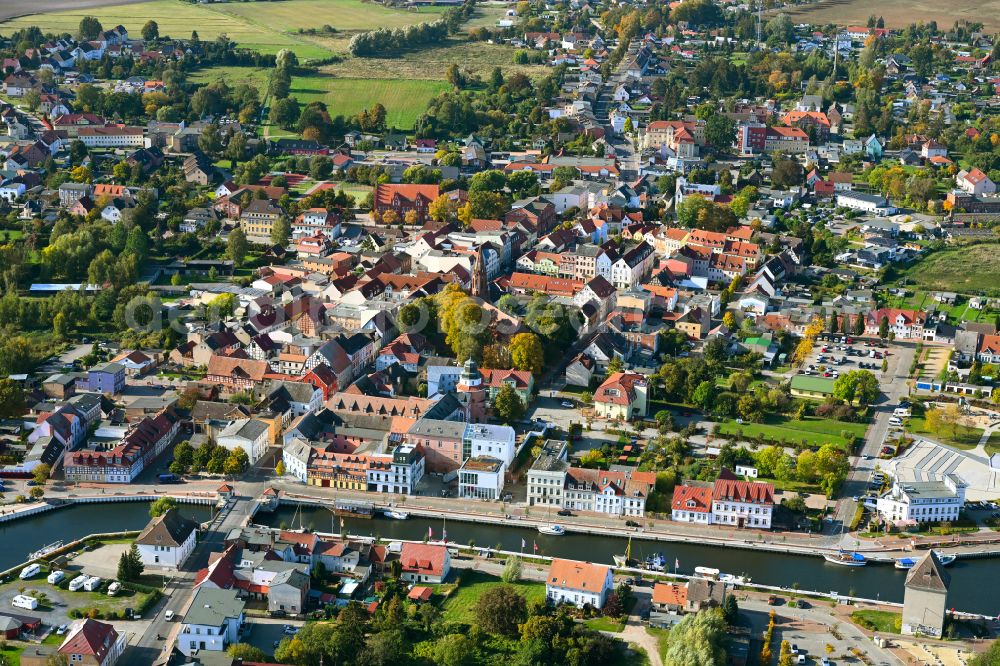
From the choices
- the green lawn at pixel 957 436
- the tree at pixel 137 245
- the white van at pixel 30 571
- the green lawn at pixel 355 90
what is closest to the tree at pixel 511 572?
the white van at pixel 30 571

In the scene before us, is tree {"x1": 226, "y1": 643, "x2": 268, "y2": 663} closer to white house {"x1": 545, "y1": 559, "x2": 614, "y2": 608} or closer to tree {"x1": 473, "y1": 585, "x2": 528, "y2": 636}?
tree {"x1": 473, "y1": 585, "x2": 528, "y2": 636}

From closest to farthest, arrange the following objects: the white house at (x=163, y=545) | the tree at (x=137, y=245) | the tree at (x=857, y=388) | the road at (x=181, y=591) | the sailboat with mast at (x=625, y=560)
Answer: the road at (x=181, y=591)
the white house at (x=163, y=545)
the sailboat with mast at (x=625, y=560)
the tree at (x=857, y=388)
the tree at (x=137, y=245)

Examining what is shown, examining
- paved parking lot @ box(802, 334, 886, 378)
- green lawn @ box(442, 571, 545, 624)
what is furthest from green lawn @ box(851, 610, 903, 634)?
paved parking lot @ box(802, 334, 886, 378)

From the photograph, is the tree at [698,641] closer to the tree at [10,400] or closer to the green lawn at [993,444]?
the green lawn at [993,444]

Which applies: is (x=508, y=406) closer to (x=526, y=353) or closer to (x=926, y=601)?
(x=526, y=353)

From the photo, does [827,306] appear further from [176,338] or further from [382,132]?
[382,132]

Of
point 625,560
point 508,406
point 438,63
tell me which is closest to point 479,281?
point 508,406

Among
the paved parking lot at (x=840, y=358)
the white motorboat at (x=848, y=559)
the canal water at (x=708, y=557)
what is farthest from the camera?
the paved parking lot at (x=840, y=358)
